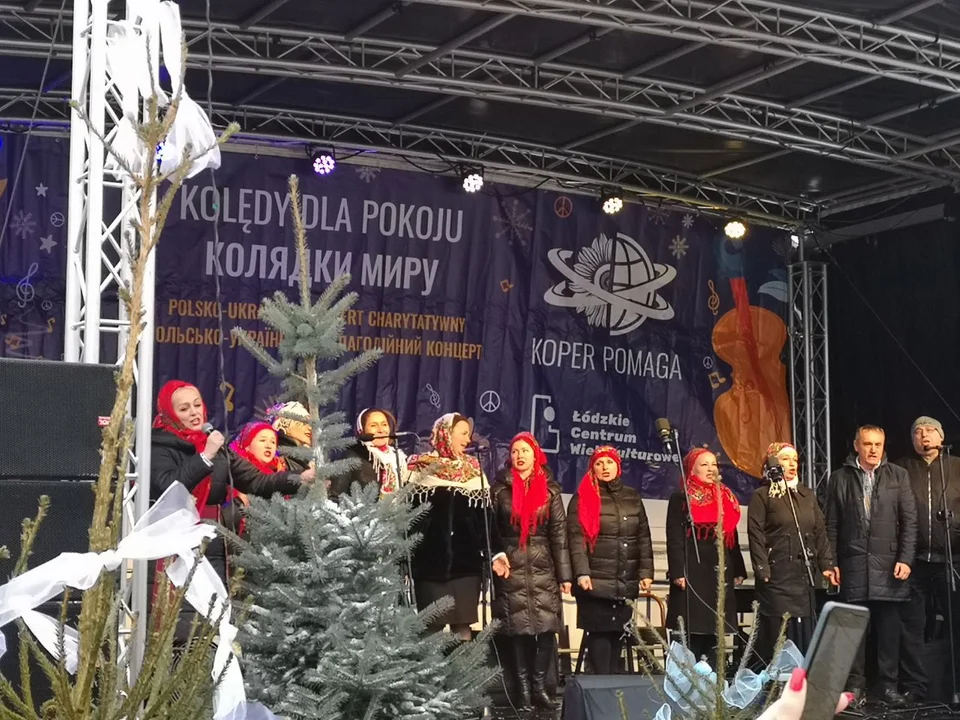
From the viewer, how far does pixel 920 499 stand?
774cm

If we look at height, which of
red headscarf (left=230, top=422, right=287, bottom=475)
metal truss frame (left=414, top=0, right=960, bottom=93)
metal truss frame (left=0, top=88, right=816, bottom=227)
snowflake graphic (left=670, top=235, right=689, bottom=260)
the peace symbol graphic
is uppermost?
metal truss frame (left=414, top=0, right=960, bottom=93)

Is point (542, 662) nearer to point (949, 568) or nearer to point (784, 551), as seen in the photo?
point (784, 551)

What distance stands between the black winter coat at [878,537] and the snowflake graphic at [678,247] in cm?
281

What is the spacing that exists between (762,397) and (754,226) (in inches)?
55.3

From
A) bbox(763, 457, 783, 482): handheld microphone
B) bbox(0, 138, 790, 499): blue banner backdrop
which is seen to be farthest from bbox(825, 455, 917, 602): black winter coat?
bbox(0, 138, 790, 499): blue banner backdrop

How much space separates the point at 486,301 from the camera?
933cm

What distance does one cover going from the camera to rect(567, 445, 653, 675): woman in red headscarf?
729 centimetres

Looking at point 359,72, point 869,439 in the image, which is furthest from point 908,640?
point 359,72

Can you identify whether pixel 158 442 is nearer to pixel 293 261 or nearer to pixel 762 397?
pixel 293 261

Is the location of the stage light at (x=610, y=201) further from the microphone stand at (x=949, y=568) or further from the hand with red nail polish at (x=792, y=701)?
the hand with red nail polish at (x=792, y=701)

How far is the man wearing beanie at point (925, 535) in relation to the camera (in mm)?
7570

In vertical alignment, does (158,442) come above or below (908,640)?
above

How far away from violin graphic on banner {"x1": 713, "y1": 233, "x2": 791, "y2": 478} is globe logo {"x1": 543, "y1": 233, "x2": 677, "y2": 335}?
60 centimetres

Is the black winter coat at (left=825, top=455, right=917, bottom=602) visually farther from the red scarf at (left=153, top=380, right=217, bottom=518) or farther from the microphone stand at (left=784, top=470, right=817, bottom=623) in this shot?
the red scarf at (left=153, top=380, right=217, bottom=518)
